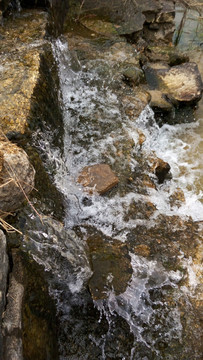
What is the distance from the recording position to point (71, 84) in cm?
418

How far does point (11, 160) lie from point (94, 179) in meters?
1.41

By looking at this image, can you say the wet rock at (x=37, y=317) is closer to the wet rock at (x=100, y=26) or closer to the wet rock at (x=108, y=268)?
the wet rock at (x=108, y=268)

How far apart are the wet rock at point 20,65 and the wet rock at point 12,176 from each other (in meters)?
0.70

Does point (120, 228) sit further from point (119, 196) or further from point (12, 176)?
point (12, 176)

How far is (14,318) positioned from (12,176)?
0.85 metres

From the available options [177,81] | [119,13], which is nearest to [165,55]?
[177,81]

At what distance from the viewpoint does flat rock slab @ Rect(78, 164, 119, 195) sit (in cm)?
306

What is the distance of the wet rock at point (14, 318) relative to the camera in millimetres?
1515

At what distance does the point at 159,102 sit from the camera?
436 cm

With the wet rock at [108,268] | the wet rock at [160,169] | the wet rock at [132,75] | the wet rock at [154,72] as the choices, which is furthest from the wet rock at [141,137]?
the wet rock at [108,268]

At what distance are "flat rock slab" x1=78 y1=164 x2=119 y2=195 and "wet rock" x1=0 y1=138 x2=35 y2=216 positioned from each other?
1.11m

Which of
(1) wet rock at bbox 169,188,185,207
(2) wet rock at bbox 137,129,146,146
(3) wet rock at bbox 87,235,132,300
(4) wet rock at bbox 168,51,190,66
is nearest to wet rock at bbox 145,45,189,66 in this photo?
(4) wet rock at bbox 168,51,190,66

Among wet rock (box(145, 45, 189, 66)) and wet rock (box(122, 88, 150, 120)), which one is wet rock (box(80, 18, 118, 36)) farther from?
wet rock (box(122, 88, 150, 120))

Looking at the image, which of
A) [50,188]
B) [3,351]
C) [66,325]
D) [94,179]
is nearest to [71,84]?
[94,179]
